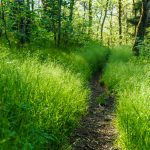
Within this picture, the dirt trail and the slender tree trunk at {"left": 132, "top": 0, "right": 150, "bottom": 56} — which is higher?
the slender tree trunk at {"left": 132, "top": 0, "right": 150, "bottom": 56}

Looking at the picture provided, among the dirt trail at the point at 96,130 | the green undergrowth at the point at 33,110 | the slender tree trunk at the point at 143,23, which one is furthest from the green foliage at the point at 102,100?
the slender tree trunk at the point at 143,23

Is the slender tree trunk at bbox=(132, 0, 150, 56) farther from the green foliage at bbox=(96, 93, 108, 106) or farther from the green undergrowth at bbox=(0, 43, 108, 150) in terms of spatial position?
the green undergrowth at bbox=(0, 43, 108, 150)

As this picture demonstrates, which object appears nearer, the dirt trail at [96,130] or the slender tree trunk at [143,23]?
the dirt trail at [96,130]

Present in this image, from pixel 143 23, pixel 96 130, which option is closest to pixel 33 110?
pixel 96 130

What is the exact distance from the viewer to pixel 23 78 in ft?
17.9

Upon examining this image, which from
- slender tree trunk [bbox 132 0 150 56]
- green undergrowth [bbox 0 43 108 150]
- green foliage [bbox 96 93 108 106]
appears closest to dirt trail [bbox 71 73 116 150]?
green foliage [bbox 96 93 108 106]

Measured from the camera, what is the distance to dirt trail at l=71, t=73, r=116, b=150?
610 cm

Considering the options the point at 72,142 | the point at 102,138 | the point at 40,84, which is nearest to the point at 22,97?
the point at 40,84

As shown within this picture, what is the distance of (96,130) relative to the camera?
23.5ft

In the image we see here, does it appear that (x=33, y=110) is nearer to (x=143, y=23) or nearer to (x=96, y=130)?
(x=96, y=130)

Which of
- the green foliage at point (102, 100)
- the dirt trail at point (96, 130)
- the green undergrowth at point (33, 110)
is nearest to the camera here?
the green undergrowth at point (33, 110)

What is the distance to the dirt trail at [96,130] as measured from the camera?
6.10 meters

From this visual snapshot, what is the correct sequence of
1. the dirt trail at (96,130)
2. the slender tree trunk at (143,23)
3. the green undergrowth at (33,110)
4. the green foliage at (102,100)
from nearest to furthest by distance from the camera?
the green undergrowth at (33,110)
the dirt trail at (96,130)
the green foliage at (102,100)
the slender tree trunk at (143,23)

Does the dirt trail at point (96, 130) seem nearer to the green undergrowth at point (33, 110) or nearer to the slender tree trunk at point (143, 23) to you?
the green undergrowth at point (33, 110)
